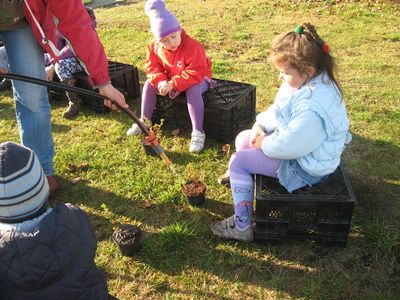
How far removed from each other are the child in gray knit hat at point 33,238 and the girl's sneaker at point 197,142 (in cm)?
238

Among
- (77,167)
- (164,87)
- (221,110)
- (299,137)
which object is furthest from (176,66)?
(299,137)

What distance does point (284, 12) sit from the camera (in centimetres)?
938

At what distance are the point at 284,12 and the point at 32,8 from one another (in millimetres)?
7415

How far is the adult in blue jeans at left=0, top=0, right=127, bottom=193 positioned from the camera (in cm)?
296

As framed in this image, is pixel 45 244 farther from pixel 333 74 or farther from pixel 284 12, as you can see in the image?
pixel 284 12

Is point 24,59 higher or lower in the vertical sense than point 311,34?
lower

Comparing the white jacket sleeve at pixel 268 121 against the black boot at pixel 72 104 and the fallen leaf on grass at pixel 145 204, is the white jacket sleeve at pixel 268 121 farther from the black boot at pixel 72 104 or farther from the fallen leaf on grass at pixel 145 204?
the black boot at pixel 72 104

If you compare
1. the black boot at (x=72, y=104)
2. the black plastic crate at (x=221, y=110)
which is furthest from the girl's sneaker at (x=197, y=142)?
the black boot at (x=72, y=104)

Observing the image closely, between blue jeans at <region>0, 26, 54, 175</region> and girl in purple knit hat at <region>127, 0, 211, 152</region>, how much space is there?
1.24 metres

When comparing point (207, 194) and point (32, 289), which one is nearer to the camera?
point (32, 289)

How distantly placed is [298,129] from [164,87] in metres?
2.00

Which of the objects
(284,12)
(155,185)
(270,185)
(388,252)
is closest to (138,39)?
(284,12)

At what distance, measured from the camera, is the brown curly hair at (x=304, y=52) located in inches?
103

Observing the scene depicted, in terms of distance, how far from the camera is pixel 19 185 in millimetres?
1784
